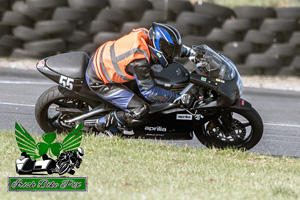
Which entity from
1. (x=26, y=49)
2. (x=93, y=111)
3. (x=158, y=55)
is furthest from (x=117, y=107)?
(x=26, y=49)

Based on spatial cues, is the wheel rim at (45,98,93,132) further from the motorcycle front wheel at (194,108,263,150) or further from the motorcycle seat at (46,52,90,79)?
the motorcycle front wheel at (194,108,263,150)

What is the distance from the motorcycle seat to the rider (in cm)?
12

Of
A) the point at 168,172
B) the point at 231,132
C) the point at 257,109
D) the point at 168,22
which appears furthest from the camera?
the point at 168,22

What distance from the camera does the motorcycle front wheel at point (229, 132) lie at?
7.29 metres

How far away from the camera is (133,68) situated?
6766 mm

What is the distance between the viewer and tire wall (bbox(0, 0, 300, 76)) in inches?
529

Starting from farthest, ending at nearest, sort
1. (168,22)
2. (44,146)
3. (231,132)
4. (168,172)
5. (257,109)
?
(168,22) < (257,109) < (231,132) < (44,146) < (168,172)

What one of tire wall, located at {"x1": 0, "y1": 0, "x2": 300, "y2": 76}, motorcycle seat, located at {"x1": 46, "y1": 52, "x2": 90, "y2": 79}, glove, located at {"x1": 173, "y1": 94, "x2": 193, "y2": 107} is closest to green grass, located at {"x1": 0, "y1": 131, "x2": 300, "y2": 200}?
glove, located at {"x1": 173, "y1": 94, "x2": 193, "y2": 107}

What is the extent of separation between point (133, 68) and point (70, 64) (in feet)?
3.11

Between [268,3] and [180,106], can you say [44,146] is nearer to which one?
[180,106]

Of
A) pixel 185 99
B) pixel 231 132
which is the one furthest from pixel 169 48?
pixel 231 132

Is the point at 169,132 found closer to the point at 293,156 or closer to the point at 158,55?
the point at 158,55

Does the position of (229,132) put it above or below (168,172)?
below

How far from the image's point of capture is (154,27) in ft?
22.7
